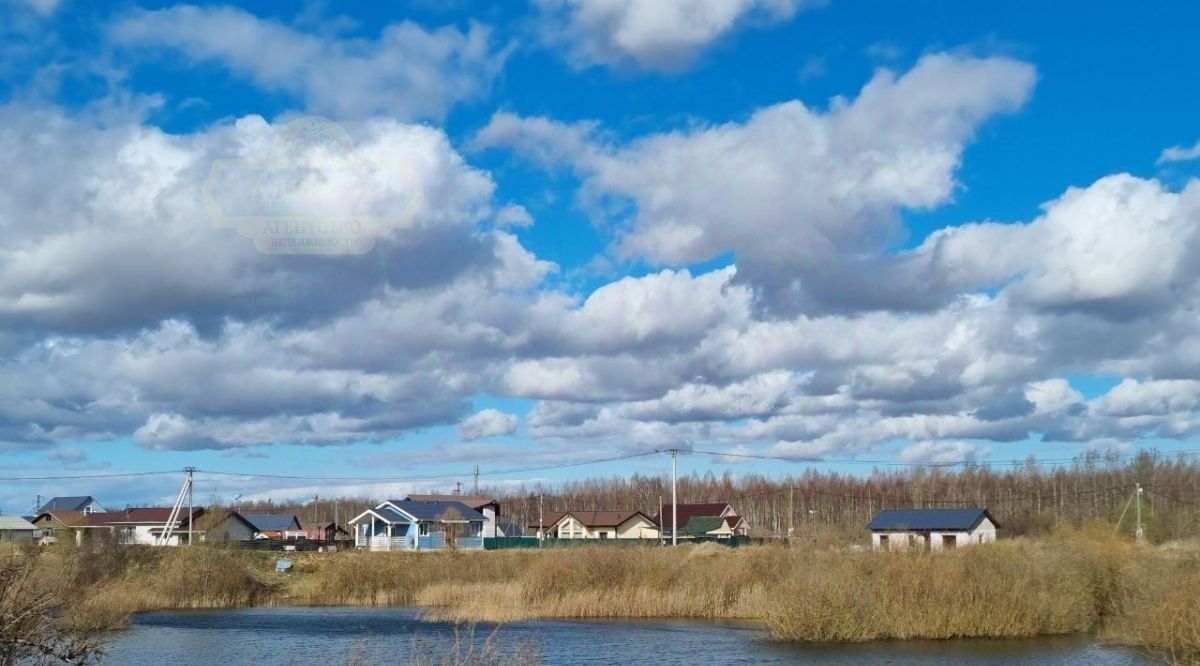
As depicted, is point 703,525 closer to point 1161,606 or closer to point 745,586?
point 745,586

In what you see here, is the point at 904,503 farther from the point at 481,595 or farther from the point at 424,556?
the point at 481,595

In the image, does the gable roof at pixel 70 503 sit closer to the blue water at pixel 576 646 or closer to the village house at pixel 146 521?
the village house at pixel 146 521

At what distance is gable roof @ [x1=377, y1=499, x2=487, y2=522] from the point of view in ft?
348

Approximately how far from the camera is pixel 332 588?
Answer: 67.7m

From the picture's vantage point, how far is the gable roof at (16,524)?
12875cm

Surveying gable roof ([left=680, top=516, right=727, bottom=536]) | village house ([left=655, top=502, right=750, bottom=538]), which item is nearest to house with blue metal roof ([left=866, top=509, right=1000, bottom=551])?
village house ([left=655, top=502, right=750, bottom=538])

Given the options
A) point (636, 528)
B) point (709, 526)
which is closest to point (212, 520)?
point (636, 528)

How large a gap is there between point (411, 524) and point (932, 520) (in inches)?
1870

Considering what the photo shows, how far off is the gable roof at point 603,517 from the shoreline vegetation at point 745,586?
56308mm

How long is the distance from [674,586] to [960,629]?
1611cm

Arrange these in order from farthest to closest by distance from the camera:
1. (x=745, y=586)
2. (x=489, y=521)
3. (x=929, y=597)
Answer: (x=489, y=521) < (x=745, y=586) < (x=929, y=597)

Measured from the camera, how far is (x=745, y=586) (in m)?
51.8

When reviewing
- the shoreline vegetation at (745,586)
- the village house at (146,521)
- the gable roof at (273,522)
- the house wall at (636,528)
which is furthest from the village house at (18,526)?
the house wall at (636,528)

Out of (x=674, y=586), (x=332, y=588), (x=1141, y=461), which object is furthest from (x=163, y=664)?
(x=1141, y=461)
